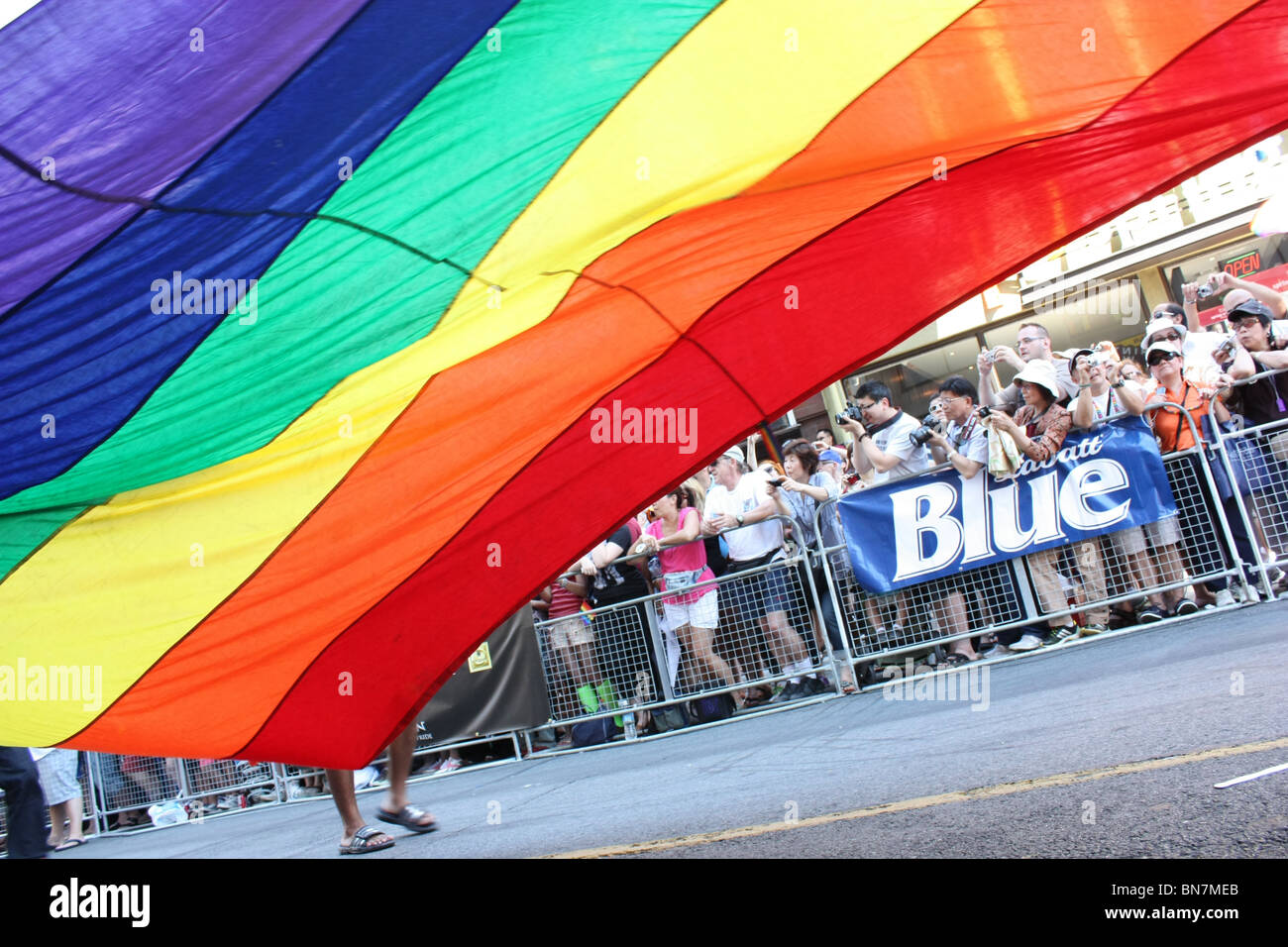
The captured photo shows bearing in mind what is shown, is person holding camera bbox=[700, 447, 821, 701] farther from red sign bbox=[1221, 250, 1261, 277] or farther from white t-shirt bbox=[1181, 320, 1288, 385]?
red sign bbox=[1221, 250, 1261, 277]

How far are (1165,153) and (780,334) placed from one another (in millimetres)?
1344

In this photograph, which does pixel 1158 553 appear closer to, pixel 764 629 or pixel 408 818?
pixel 764 629

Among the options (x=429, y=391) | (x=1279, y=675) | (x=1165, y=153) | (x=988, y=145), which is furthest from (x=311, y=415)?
(x=1279, y=675)

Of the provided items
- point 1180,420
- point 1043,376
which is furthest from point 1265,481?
point 1043,376

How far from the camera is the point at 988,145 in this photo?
3.12 metres

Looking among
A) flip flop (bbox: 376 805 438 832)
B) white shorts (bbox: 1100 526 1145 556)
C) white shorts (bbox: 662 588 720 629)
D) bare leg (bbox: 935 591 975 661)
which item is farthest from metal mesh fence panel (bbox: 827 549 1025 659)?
flip flop (bbox: 376 805 438 832)

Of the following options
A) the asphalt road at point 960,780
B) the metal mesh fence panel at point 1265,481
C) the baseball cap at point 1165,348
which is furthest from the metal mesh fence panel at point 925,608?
the baseball cap at point 1165,348

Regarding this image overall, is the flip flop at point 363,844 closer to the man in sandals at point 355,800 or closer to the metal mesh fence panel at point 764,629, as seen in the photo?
the man in sandals at point 355,800

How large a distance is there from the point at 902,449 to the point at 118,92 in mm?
7057

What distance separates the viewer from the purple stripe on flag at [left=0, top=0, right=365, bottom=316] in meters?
2.63

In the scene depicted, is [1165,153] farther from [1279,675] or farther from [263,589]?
[263,589]

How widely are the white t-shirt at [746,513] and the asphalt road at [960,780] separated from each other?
1.51m

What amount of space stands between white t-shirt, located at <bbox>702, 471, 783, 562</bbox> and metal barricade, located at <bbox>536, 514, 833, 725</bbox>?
17 cm

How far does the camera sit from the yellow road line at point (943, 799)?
3.58 metres
